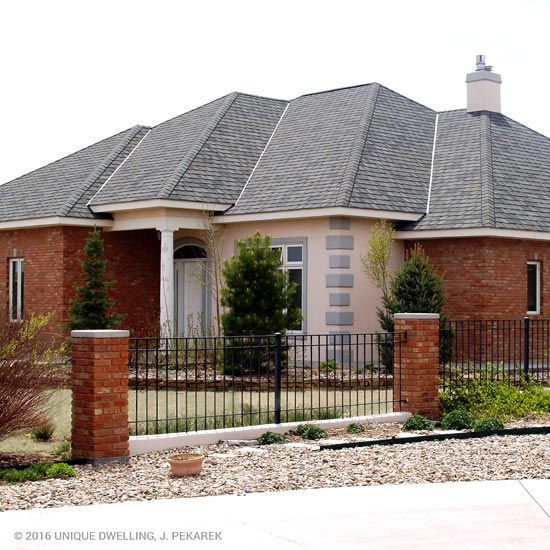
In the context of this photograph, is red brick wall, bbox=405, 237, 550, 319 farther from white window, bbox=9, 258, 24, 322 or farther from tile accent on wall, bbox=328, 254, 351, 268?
white window, bbox=9, 258, 24, 322

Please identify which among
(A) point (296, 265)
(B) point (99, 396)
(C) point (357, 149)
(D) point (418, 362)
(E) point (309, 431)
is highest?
(C) point (357, 149)

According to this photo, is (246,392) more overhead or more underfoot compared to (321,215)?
more underfoot

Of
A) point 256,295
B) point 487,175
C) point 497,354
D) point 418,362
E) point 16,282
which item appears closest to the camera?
point 418,362

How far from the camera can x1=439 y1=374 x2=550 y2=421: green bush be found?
14016 millimetres

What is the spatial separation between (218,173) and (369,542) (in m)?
17.6

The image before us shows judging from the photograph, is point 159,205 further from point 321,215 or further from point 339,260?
point 339,260

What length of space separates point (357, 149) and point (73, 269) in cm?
724

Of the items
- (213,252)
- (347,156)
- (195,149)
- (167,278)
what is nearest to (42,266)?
(167,278)

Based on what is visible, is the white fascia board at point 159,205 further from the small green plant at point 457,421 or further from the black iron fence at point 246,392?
the small green plant at point 457,421

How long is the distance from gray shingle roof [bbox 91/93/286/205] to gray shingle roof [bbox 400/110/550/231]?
15.0ft

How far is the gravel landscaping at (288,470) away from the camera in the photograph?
8.63 meters

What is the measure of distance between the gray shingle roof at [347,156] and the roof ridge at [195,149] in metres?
1.50

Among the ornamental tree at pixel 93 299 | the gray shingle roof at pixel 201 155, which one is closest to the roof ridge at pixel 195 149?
the gray shingle roof at pixel 201 155

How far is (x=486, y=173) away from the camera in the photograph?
2297 centimetres
